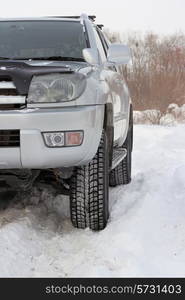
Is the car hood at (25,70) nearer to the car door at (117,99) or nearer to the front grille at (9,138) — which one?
the front grille at (9,138)

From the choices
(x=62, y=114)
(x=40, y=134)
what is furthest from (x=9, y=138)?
(x=62, y=114)

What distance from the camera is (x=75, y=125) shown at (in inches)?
132

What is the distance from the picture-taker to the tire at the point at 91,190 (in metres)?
3.74

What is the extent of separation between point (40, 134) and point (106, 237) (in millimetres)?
888

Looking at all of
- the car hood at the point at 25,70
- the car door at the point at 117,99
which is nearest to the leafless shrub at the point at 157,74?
the car door at the point at 117,99

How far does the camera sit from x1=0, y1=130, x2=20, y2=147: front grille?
10.8 ft

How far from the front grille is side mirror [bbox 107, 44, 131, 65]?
1.55 m

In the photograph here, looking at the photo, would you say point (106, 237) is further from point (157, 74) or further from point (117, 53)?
point (157, 74)

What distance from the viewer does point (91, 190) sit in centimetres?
374

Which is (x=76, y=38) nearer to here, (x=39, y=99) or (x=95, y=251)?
(x=39, y=99)

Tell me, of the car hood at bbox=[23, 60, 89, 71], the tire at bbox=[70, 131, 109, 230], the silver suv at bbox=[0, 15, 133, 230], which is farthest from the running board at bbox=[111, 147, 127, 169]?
the car hood at bbox=[23, 60, 89, 71]

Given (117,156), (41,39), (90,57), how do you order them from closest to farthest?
(90,57) < (41,39) < (117,156)

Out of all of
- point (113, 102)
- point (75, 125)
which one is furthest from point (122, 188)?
point (75, 125)

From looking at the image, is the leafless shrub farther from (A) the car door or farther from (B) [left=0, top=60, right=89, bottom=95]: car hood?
(B) [left=0, top=60, right=89, bottom=95]: car hood
